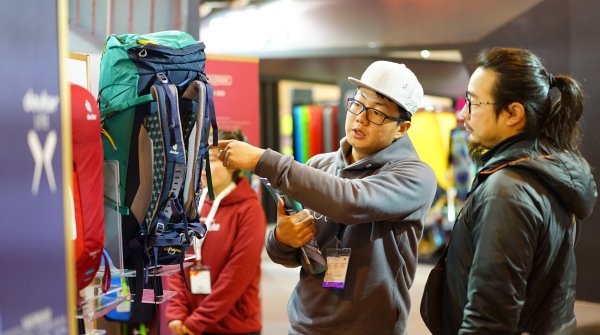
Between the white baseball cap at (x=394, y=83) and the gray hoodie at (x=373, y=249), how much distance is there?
0.15 metres

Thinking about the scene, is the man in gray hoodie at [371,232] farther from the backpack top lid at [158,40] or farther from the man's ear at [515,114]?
the backpack top lid at [158,40]

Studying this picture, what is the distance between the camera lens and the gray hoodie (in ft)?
8.12

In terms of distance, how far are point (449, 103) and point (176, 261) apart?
593cm

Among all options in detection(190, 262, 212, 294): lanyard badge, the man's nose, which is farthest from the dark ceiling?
the man's nose

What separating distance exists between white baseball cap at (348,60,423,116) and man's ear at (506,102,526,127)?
483mm

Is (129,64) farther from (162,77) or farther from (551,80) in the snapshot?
(551,80)

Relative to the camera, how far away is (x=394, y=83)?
8.57 feet

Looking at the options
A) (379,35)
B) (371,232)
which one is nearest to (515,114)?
(371,232)

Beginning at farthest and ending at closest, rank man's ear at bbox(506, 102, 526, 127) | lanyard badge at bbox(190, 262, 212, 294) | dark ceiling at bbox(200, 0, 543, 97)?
dark ceiling at bbox(200, 0, 543, 97), lanyard badge at bbox(190, 262, 212, 294), man's ear at bbox(506, 102, 526, 127)

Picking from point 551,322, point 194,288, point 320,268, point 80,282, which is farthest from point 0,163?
point 194,288

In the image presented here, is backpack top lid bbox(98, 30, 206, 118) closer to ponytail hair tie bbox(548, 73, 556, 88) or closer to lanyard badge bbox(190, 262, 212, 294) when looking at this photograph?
ponytail hair tie bbox(548, 73, 556, 88)

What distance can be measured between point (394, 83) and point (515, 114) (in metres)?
0.52

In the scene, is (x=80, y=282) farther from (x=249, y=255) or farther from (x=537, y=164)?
(x=249, y=255)

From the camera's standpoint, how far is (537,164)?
6.90ft
